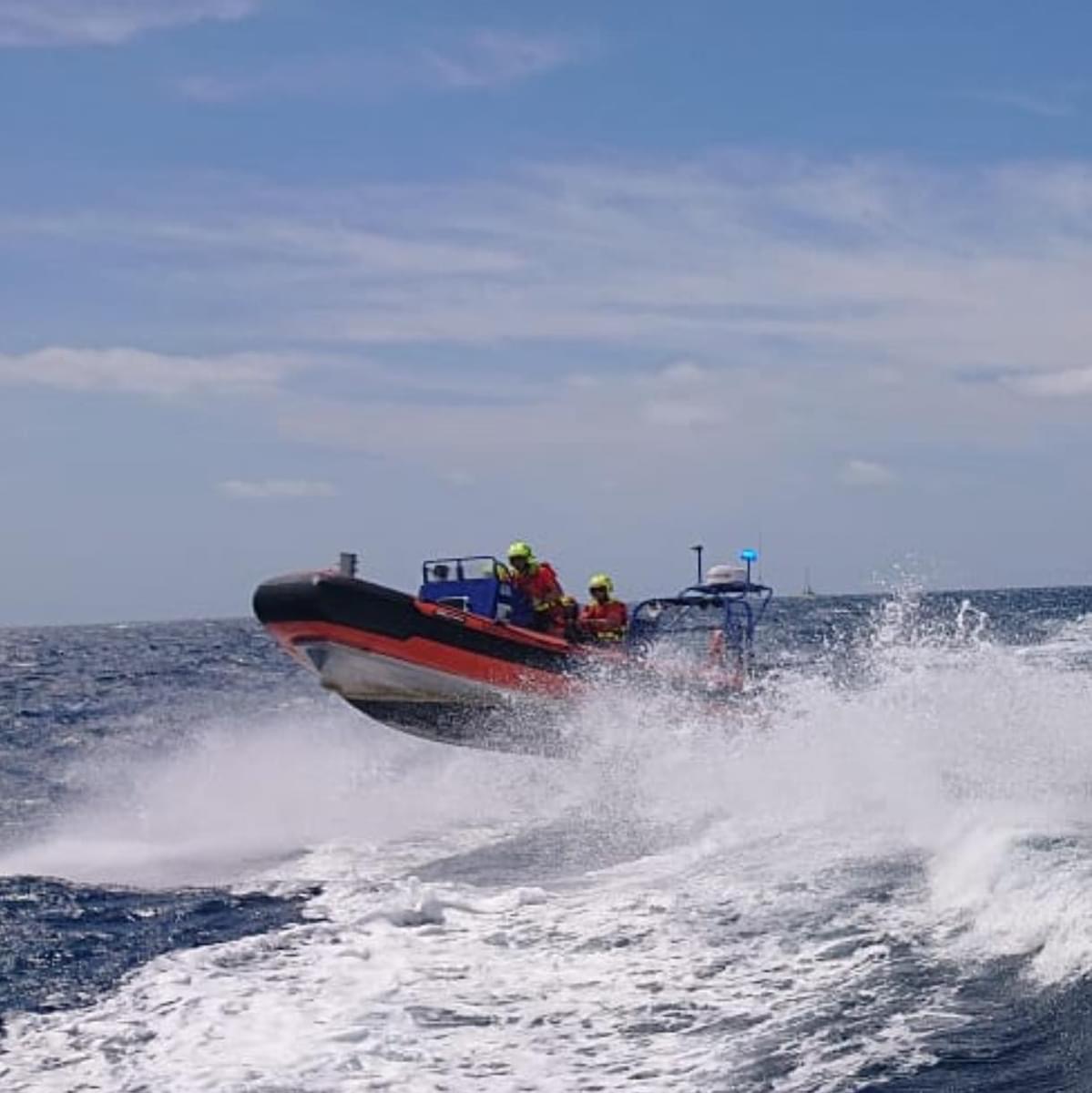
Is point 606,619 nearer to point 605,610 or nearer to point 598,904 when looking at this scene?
point 605,610

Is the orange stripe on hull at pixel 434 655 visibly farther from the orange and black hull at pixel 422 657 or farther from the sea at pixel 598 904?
the sea at pixel 598 904

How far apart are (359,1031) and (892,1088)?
2.39 m

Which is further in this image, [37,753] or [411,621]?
[37,753]

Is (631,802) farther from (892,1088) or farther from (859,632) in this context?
(859,632)

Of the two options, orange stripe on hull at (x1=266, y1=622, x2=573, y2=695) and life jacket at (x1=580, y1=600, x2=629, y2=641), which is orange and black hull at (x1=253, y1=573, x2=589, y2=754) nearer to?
orange stripe on hull at (x1=266, y1=622, x2=573, y2=695)

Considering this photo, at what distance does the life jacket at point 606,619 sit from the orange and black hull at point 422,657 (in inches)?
25.7

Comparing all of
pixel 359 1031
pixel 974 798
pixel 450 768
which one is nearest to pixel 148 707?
pixel 450 768

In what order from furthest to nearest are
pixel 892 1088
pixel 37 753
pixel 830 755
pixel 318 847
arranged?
pixel 37 753 < pixel 830 755 < pixel 318 847 < pixel 892 1088

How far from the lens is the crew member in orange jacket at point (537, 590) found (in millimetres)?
14828

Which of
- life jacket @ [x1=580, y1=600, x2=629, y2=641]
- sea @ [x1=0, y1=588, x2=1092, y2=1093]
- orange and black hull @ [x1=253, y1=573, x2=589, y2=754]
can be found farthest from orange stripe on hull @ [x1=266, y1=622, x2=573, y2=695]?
life jacket @ [x1=580, y1=600, x2=629, y2=641]

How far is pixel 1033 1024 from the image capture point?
6.22 metres

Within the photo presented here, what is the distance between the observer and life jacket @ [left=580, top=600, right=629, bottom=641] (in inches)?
589

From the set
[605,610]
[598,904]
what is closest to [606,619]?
[605,610]

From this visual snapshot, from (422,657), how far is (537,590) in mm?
1475
